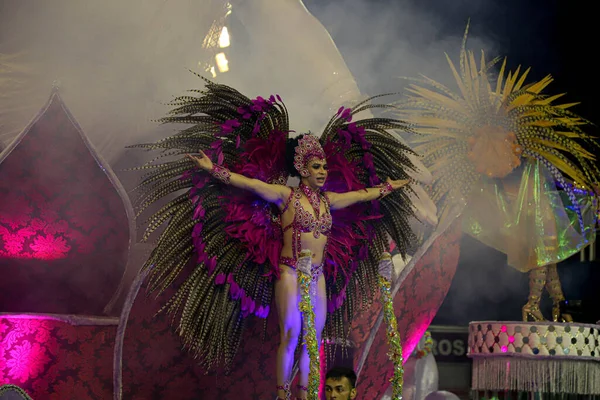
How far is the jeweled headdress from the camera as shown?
3.90 m

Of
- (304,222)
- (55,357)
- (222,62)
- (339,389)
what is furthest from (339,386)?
(222,62)

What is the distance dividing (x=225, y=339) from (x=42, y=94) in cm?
196

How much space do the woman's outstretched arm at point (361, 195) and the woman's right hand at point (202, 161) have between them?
2.23ft

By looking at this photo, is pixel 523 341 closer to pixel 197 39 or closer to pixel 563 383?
pixel 563 383

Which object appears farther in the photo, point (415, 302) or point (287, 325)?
point (415, 302)

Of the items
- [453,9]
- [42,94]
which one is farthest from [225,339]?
[453,9]

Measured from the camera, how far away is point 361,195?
4.02 m

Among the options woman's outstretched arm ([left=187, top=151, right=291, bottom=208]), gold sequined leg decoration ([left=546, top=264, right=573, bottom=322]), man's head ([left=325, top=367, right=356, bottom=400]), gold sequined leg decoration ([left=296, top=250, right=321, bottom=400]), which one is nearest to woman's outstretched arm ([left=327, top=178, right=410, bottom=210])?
woman's outstretched arm ([left=187, top=151, right=291, bottom=208])

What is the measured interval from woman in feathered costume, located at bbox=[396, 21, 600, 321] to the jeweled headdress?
66.3 inches

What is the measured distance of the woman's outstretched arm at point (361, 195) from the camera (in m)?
3.98

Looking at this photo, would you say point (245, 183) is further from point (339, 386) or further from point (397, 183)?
point (339, 386)

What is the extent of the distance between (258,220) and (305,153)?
399 millimetres

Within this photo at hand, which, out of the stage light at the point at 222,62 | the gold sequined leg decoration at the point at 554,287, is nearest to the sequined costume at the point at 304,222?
the stage light at the point at 222,62

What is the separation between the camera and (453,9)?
661 cm
